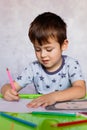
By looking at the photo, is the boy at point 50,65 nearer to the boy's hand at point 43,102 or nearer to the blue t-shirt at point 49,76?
the blue t-shirt at point 49,76

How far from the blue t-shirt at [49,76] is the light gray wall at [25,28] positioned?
913 mm

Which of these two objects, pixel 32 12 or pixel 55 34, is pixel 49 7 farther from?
pixel 55 34

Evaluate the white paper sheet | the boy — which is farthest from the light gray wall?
the white paper sheet

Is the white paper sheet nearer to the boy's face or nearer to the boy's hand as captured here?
the boy's hand

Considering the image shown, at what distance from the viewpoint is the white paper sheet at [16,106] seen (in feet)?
2.54

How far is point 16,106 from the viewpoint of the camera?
834mm

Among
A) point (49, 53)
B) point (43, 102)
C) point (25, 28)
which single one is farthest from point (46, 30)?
point (25, 28)

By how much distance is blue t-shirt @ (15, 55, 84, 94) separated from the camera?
1163mm

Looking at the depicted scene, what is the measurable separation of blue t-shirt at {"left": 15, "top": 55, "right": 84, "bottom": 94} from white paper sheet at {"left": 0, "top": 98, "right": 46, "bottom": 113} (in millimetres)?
238

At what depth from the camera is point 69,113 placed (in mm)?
719

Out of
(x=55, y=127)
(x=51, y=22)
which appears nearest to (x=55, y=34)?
(x=51, y=22)

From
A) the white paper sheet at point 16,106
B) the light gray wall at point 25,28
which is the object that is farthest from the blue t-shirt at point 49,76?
the light gray wall at point 25,28

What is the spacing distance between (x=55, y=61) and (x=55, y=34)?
0.32ft

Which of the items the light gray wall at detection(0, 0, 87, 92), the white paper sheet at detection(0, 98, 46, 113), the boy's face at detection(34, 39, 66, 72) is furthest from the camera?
the light gray wall at detection(0, 0, 87, 92)
